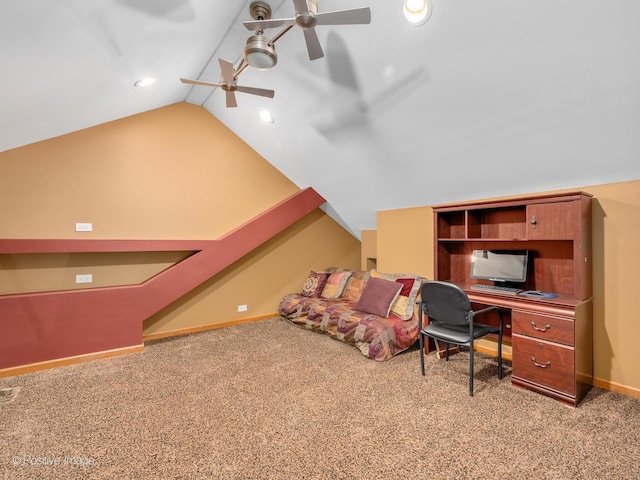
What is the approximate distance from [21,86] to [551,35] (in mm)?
3398

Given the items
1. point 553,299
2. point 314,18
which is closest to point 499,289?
point 553,299

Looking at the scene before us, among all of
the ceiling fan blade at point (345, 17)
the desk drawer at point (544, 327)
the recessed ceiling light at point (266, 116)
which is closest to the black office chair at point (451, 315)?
the desk drawer at point (544, 327)

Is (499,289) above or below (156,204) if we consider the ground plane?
below

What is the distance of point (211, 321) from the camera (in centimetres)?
431

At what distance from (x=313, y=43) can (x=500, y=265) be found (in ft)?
8.39

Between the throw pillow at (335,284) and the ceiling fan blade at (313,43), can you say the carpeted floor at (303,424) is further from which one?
the ceiling fan blade at (313,43)

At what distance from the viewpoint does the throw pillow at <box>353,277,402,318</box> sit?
3538 millimetres

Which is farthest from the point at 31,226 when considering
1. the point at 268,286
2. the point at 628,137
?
the point at 628,137

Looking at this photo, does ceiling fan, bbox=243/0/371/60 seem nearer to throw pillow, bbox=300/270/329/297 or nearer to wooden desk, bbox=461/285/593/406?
wooden desk, bbox=461/285/593/406

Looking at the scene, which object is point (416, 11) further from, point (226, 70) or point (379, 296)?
point (379, 296)

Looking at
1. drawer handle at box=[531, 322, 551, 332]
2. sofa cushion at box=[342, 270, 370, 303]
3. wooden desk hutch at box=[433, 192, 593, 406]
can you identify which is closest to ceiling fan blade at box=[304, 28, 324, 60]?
wooden desk hutch at box=[433, 192, 593, 406]

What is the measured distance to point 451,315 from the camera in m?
2.54

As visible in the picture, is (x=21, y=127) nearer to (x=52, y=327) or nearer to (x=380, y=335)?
(x=52, y=327)

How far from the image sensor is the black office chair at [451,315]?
2417 mm
